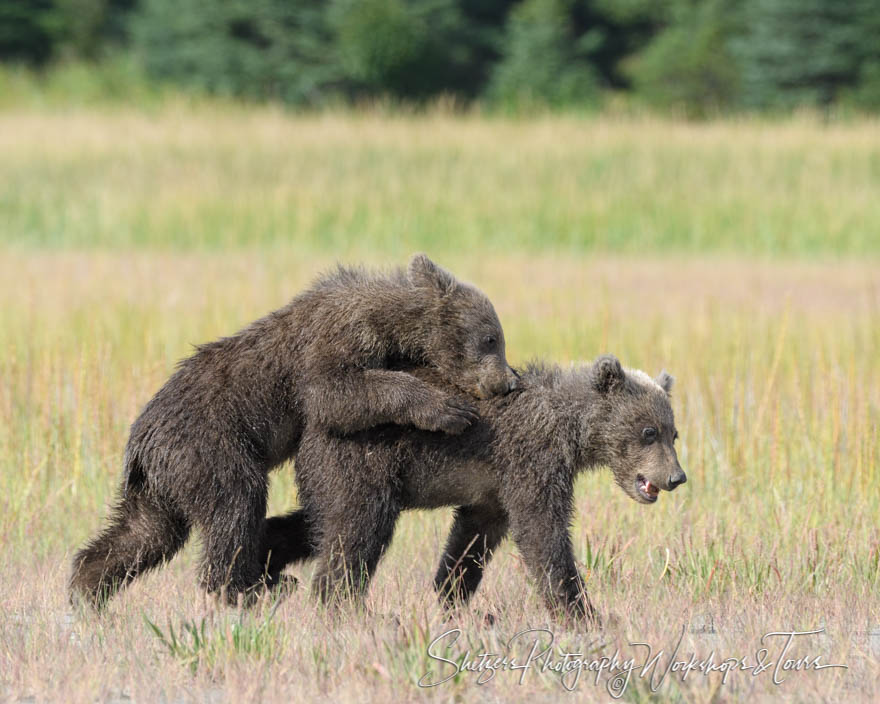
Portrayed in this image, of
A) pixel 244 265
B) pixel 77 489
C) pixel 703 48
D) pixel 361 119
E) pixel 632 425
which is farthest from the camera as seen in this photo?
pixel 703 48

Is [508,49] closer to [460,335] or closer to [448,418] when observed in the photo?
[460,335]

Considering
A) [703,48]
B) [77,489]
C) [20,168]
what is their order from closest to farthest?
[77,489] < [20,168] < [703,48]

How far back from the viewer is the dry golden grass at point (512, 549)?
15.0 ft

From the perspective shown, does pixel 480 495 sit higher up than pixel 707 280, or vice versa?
pixel 480 495

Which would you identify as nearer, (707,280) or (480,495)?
(480,495)

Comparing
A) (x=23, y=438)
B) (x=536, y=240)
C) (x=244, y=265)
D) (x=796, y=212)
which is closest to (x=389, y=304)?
(x=23, y=438)

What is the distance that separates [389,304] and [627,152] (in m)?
16.9

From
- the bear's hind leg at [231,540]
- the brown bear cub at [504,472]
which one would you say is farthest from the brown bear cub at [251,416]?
the brown bear cub at [504,472]

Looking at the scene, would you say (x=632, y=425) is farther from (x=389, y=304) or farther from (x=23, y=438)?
(x=23, y=438)

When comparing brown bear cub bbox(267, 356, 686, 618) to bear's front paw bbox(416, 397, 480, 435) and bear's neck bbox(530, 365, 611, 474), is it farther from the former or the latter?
bear's front paw bbox(416, 397, 480, 435)

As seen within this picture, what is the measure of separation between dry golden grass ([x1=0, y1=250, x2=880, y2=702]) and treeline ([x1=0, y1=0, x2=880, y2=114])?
23.9 m

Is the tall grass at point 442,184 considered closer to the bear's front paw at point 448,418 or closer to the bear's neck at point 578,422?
the bear's neck at point 578,422

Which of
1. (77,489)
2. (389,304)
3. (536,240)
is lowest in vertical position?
(536,240)

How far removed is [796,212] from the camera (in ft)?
62.2
